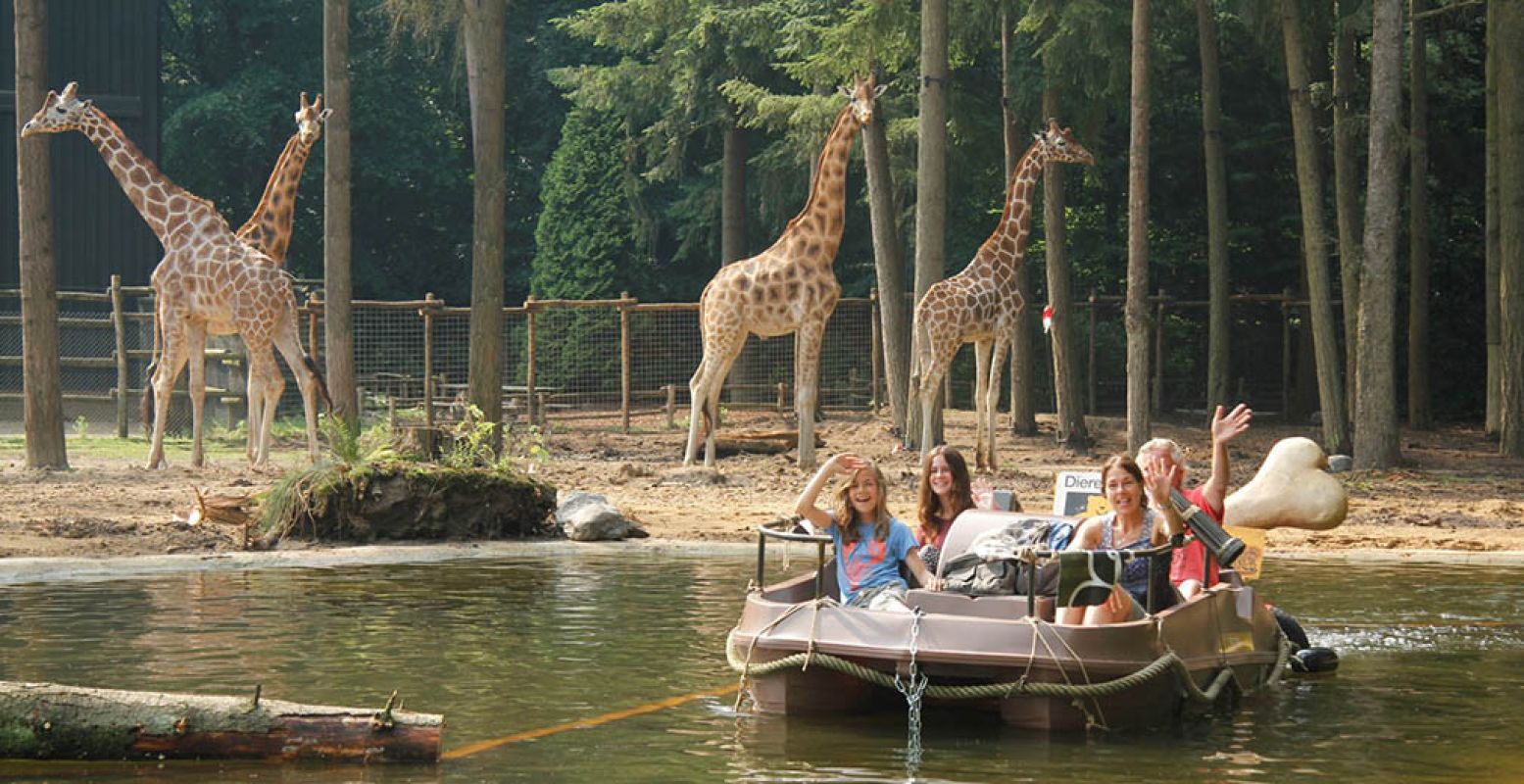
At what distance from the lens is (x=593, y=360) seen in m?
35.2

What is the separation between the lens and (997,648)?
991 centimetres

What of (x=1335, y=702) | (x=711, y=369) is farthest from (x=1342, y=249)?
(x=1335, y=702)

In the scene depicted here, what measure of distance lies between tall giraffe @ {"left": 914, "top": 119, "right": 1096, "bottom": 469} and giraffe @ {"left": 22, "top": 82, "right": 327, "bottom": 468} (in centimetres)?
672

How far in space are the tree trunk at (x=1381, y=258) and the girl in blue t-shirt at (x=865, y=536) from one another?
13.1 m

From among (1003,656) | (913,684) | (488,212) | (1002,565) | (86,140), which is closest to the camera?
(1003,656)

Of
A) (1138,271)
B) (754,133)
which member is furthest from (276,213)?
(754,133)

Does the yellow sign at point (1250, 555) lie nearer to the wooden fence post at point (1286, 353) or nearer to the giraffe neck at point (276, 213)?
the giraffe neck at point (276, 213)

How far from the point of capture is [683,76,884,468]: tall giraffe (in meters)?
24.0

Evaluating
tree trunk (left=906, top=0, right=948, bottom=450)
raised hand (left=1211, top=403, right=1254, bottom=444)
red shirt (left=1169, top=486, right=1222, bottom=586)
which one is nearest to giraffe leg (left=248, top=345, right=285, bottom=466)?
tree trunk (left=906, top=0, right=948, bottom=450)

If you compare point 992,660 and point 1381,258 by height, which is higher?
point 1381,258

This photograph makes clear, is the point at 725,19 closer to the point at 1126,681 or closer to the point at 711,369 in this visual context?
the point at 711,369

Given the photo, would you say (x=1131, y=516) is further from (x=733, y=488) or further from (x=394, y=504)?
(x=733, y=488)

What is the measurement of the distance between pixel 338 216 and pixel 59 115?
3.11 m

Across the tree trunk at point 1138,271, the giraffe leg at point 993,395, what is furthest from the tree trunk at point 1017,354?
the tree trunk at point 1138,271
